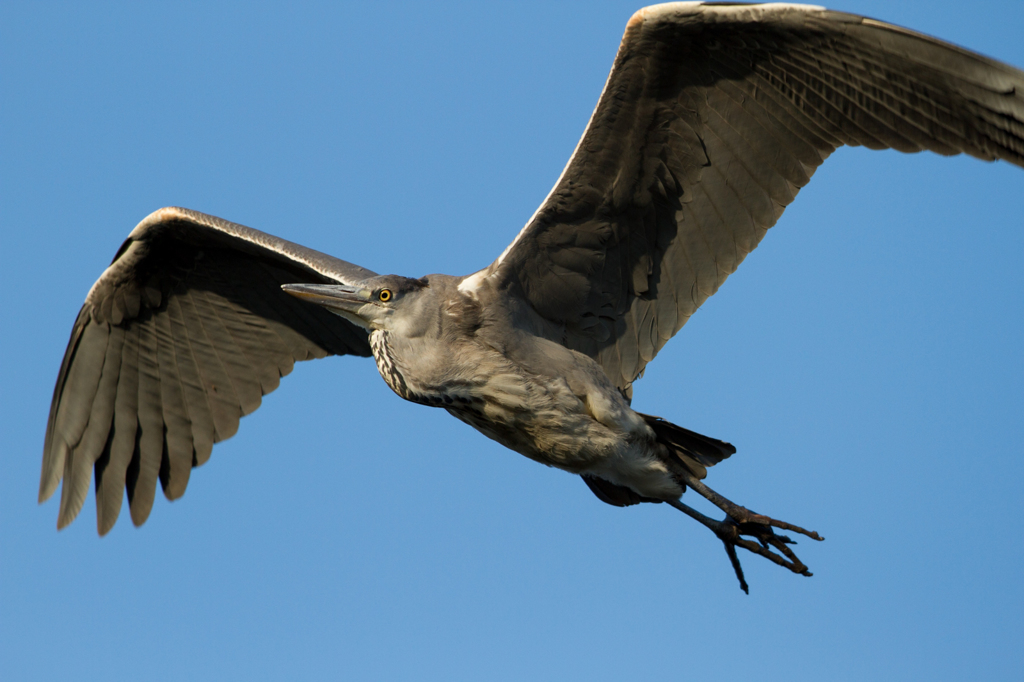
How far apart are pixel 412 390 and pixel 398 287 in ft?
2.17

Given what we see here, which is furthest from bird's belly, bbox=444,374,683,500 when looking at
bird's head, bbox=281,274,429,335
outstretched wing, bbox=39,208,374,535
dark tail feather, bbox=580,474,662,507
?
outstretched wing, bbox=39,208,374,535

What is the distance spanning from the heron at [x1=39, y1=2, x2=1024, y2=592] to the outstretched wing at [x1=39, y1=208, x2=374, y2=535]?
0.32 metres

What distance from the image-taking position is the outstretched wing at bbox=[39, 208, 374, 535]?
26.5 ft

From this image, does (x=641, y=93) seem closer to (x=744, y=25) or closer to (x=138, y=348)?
(x=744, y=25)

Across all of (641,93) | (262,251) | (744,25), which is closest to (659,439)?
(641,93)

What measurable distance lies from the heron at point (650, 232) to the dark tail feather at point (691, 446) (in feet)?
0.04

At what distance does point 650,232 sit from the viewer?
268 inches

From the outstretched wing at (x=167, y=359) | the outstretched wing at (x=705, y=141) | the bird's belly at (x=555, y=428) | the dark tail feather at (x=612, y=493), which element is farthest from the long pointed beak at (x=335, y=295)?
the dark tail feather at (x=612, y=493)

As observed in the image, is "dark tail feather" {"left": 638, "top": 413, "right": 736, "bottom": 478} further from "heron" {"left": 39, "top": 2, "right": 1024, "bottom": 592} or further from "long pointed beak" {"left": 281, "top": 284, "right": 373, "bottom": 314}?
"long pointed beak" {"left": 281, "top": 284, "right": 373, "bottom": 314}

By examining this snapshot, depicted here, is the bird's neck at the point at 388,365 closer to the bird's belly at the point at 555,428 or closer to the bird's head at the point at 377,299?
the bird's head at the point at 377,299

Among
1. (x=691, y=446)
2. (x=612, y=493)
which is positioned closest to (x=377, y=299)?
(x=612, y=493)

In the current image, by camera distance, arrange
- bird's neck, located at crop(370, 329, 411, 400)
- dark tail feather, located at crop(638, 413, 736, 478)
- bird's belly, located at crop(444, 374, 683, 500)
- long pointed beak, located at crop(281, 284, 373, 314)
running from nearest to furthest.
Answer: bird's belly, located at crop(444, 374, 683, 500) → bird's neck, located at crop(370, 329, 411, 400) → long pointed beak, located at crop(281, 284, 373, 314) → dark tail feather, located at crop(638, 413, 736, 478)

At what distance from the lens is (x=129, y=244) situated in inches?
311

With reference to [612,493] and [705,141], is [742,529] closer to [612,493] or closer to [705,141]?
[612,493]
